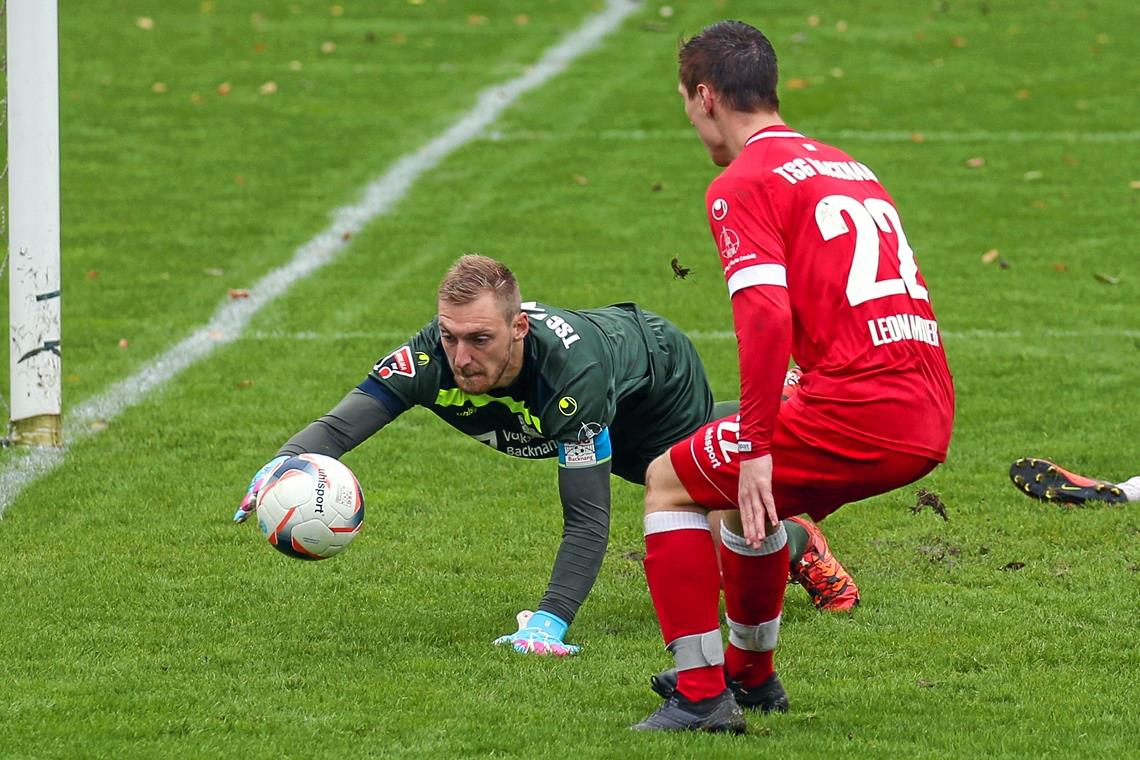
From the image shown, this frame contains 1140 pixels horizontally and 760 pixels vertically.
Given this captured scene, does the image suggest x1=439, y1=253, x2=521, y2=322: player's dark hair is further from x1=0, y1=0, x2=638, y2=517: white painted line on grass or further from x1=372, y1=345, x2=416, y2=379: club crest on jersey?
x1=0, y1=0, x2=638, y2=517: white painted line on grass

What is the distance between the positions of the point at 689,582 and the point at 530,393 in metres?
1.05

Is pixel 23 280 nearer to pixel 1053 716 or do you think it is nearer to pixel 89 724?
pixel 89 724

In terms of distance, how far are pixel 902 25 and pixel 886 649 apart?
15049mm

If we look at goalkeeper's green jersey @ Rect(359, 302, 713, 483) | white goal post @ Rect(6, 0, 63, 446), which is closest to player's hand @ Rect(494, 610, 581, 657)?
goalkeeper's green jersey @ Rect(359, 302, 713, 483)

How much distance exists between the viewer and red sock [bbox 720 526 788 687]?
14.8ft

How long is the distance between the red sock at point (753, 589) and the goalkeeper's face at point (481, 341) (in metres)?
0.90

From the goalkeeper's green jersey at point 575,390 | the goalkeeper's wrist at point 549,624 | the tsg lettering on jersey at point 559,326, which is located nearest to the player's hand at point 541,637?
the goalkeeper's wrist at point 549,624

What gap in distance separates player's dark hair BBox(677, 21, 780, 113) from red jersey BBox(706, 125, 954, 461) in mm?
92

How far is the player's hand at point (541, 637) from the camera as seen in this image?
5074 millimetres

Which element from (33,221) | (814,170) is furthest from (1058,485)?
(33,221)

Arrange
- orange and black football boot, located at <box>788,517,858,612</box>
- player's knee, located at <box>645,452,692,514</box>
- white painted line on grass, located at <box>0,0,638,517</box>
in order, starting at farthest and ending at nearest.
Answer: white painted line on grass, located at <box>0,0,638,517</box> < orange and black football boot, located at <box>788,517,858,612</box> < player's knee, located at <box>645,452,692,514</box>

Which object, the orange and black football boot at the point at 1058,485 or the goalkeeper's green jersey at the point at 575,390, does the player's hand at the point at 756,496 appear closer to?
→ the goalkeeper's green jersey at the point at 575,390

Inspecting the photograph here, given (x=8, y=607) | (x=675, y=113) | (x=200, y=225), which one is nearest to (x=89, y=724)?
(x=8, y=607)

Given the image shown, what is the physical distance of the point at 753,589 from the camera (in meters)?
4.53
